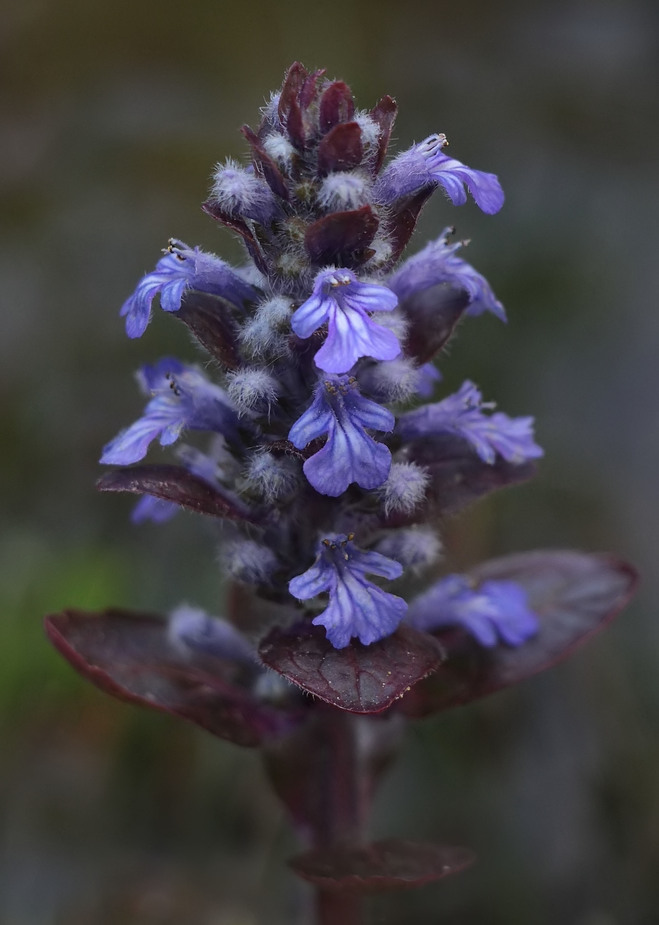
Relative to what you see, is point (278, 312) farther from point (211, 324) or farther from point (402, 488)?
point (402, 488)

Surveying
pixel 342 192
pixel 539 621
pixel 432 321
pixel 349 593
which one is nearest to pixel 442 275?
pixel 432 321

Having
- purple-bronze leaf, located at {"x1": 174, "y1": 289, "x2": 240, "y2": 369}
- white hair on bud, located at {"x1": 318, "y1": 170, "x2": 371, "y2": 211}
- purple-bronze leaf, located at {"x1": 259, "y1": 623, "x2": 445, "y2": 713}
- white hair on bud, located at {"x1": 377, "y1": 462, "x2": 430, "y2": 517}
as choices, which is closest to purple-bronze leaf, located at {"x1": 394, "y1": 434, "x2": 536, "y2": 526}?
white hair on bud, located at {"x1": 377, "y1": 462, "x2": 430, "y2": 517}

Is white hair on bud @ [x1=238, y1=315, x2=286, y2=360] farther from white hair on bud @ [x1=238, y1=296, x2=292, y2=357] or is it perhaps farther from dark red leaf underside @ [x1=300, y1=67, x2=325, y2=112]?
dark red leaf underside @ [x1=300, y1=67, x2=325, y2=112]

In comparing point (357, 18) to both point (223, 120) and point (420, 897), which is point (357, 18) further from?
point (420, 897)

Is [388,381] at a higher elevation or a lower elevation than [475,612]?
higher

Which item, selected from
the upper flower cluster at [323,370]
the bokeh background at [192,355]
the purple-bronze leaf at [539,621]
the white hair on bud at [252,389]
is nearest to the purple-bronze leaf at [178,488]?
the upper flower cluster at [323,370]

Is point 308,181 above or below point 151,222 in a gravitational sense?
below

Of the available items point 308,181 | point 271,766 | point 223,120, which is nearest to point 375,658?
point 271,766

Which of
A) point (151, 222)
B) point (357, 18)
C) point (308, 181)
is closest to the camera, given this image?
point (308, 181)
